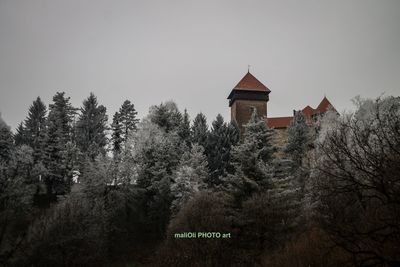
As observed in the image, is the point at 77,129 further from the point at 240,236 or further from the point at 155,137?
the point at 240,236

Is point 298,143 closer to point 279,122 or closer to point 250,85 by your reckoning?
point 250,85

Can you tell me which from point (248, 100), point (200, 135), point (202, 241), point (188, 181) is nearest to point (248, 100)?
point (248, 100)

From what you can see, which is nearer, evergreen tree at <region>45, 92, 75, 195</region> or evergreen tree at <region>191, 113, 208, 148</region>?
evergreen tree at <region>191, 113, 208, 148</region>

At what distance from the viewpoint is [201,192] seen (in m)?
25.8

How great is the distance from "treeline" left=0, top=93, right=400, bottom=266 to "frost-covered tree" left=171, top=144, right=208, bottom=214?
0.44ft

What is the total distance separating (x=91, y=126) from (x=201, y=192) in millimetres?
32006

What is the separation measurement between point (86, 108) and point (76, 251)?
3317 centimetres

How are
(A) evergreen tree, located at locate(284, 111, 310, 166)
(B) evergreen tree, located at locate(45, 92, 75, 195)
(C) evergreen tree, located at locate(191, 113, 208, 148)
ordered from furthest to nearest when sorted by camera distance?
(B) evergreen tree, located at locate(45, 92, 75, 195) < (C) evergreen tree, located at locate(191, 113, 208, 148) < (A) evergreen tree, located at locate(284, 111, 310, 166)

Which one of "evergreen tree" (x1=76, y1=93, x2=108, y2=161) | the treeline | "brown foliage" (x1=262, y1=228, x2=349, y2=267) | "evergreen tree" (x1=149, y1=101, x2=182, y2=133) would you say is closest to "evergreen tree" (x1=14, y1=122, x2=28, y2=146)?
the treeline

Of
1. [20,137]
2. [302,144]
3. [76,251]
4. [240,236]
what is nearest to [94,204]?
[76,251]

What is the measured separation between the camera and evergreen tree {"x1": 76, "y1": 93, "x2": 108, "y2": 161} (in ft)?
169

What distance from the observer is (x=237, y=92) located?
56375mm

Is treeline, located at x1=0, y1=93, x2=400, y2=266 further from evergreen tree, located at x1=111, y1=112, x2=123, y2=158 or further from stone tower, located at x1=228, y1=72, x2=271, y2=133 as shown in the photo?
stone tower, located at x1=228, y1=72, x2=271, y2=133

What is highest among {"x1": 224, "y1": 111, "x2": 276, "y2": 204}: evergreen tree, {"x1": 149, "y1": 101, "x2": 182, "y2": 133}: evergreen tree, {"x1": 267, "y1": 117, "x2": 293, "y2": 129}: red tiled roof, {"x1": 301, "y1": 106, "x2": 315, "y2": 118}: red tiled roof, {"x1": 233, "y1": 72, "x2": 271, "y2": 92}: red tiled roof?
{"x1": 233, "y1": 72, "x2": 271, "y2": 92}: red tiled roof
